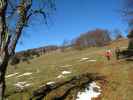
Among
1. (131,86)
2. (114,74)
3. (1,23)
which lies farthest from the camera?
(114,74)

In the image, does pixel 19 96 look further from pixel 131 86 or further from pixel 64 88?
pixel 131 86

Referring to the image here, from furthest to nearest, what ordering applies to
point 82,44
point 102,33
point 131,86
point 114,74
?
point 102,33 → point 82,44 → point 114,74 → point 131,86

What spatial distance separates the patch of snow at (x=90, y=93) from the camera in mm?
21719

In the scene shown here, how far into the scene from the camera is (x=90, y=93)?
22.4m

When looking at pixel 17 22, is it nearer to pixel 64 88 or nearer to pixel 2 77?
pixel 2 77

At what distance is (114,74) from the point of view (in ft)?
91.4

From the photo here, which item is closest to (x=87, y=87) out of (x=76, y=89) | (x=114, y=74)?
(x=76, y=89)

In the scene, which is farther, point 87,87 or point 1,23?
point 87,87

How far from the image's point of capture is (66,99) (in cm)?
2161

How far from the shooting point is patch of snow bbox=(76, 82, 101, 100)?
2172 cm

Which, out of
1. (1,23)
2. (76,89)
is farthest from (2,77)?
(76,89)

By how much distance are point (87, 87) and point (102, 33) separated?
134 m

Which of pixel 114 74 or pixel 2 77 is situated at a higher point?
pixel 2 77

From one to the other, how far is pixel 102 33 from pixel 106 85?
13355cm
